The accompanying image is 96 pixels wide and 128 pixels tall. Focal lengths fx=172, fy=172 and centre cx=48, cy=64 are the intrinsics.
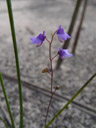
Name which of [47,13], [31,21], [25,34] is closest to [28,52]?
[25,34]

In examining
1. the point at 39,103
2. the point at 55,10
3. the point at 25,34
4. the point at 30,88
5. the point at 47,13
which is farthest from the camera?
the point at 55,10

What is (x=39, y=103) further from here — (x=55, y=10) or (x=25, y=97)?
(x=55, y=10)

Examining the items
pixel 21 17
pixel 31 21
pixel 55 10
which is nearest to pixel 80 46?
pixel 31 21

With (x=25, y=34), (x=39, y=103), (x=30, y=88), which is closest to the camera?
(x=39, y=103)

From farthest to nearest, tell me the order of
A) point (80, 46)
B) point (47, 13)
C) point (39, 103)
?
point (47, 13) → point (80, 46) → point (39, 103)

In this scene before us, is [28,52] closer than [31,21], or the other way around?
[28,52]

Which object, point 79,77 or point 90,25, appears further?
point 90,25

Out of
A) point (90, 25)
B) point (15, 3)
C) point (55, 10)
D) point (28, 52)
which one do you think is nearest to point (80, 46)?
point (28, 52)

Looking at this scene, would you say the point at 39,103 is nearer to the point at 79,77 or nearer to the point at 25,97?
the point at 25,97

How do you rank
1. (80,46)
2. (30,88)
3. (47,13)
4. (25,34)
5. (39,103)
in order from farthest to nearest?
(47,13) < (25,34) < (80,46) < (30,88) < (39,103)
